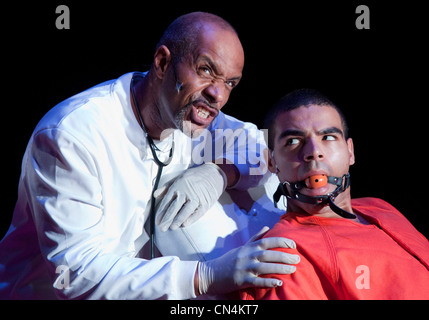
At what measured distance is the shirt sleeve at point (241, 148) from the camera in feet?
7.42

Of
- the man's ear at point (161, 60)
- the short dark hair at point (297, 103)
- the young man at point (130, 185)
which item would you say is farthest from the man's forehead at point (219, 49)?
the short dark hair at point (297, 103)

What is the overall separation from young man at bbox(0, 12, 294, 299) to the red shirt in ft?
0.23

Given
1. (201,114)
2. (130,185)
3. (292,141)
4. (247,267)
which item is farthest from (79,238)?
(292,141)

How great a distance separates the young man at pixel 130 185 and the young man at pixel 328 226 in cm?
10

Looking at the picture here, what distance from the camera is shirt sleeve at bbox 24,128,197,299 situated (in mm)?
1595

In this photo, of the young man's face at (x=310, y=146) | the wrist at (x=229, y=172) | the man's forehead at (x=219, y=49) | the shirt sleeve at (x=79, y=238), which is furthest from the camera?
the wrist at (x=229, y=172)

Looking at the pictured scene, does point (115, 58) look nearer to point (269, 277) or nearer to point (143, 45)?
point (143, 45)

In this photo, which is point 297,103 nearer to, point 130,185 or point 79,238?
point 130,185

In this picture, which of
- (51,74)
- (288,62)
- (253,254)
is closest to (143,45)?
(51,74)

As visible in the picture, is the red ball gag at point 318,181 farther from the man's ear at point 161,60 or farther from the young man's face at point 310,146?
the man's ear at point 161,60

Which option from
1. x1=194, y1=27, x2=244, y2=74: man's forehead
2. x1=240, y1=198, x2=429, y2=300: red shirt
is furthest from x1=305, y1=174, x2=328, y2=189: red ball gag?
x1=194, y1=27, x2=244, y2=74: man's forehead

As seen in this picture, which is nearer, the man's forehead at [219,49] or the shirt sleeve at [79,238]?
the shirt sleeve at [79,238]

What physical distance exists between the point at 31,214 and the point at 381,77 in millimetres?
1898

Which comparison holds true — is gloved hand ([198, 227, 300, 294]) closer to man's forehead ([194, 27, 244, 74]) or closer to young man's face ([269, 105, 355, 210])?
young man's face ([269, 105, 355, 210])
